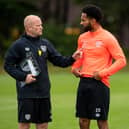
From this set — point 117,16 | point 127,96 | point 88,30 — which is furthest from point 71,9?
point 88,30

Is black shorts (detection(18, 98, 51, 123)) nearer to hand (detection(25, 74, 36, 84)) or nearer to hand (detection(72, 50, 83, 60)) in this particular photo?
hand (detection(25, 74, 36, 84))

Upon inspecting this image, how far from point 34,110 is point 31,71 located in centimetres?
54

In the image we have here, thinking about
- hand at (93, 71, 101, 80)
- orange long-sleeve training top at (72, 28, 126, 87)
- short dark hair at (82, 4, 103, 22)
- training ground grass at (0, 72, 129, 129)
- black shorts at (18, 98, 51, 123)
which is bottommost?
training ground grass at (0, 72, 129, 129)

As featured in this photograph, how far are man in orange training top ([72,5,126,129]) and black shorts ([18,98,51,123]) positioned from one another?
51 cm

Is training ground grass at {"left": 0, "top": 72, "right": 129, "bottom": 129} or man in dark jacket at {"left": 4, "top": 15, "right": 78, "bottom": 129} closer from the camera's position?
man in dark jacket at {"left": 4, "top": 15, "right": 78, "bottom": 129}

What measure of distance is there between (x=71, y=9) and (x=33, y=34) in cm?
5466

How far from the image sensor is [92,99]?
10.2m

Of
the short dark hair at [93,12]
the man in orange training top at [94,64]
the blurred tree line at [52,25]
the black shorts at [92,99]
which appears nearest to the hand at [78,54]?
the man in orange training top at [94,64]

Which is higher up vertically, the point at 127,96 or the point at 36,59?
the point at 36,59

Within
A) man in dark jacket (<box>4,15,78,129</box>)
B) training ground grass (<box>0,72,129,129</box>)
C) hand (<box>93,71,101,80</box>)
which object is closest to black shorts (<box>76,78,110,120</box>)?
hand (<box>93,71,101,80</box>)

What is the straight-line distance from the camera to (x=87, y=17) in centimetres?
1023

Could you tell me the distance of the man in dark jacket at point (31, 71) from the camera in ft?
32.5

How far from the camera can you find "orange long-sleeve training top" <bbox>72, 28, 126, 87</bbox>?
33.0 ft

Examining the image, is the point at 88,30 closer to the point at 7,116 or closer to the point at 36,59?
the point at 36,59
